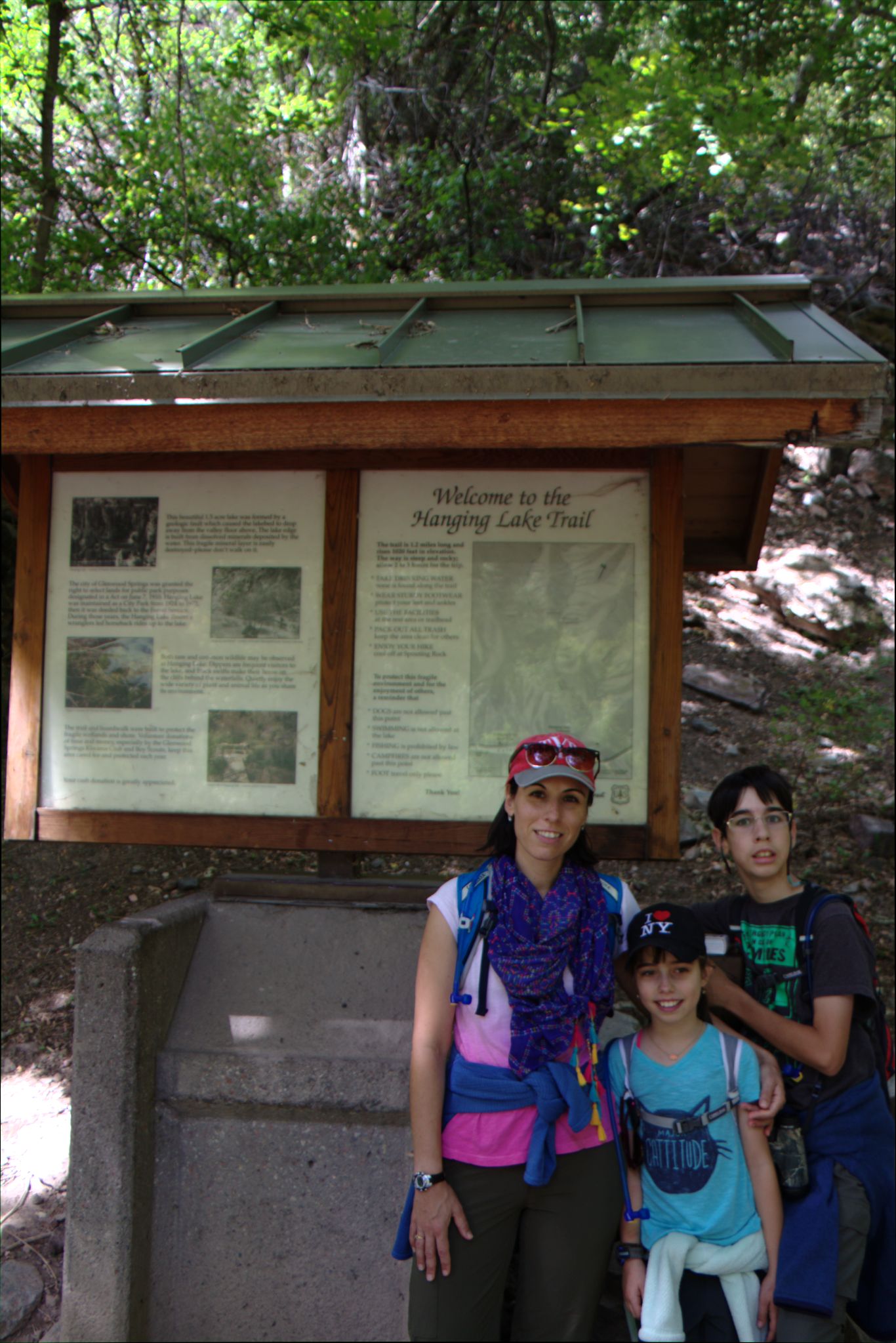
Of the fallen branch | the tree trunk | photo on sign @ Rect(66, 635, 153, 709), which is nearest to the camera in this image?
the fallen branch

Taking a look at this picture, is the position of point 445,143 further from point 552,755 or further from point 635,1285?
point 635,1285

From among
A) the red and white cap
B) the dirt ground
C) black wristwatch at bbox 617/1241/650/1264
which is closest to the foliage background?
the dirt ground

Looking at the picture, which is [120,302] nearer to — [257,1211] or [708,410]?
[708,410]

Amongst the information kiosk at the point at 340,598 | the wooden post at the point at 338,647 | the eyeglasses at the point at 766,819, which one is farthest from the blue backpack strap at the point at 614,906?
the wooden post at the point at 338,647

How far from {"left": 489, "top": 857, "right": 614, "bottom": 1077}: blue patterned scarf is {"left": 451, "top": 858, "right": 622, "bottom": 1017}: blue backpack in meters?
0.02

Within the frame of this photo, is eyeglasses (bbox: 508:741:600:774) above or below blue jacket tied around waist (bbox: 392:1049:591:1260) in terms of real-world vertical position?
above

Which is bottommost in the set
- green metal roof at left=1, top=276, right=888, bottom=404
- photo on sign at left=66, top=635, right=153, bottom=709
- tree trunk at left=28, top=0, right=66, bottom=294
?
photo on sign at left=66, top=635, right=153, bottom=709

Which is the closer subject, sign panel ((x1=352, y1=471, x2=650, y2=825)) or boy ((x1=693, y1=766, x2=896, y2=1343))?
boy ((x1=693, y1=766, x2=896, y2=1343))

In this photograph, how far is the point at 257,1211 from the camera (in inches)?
123

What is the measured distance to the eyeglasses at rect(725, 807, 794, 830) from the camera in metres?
2.73

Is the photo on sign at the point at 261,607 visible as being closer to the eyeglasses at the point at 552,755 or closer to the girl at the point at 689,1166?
the eyeglasses at the point at 552,755

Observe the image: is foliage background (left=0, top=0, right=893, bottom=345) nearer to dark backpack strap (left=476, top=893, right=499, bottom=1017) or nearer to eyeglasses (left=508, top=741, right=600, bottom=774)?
eyeglasses (left=508, top=741, right=600, bottom=774)

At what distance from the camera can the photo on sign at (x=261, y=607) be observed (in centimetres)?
356

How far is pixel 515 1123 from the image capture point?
7.75ft
